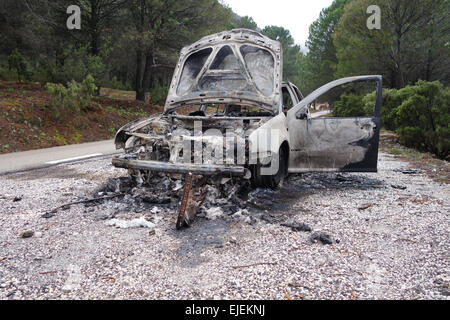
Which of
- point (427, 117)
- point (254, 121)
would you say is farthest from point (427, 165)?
point (254, 121)

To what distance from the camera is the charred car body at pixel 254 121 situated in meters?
4.50

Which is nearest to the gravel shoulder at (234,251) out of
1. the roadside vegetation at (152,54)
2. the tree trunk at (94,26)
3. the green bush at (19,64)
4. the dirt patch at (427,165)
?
the dirt patch at (427,165)

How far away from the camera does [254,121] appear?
4812 mm

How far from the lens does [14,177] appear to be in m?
5.89

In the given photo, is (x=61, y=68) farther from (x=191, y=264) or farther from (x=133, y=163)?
(x=191, y=264)

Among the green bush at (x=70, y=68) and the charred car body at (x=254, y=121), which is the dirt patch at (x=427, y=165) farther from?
the green bush at (x=70, y=68)

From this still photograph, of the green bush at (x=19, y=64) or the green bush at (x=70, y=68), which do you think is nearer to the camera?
the green bush at (x=70, y=68)

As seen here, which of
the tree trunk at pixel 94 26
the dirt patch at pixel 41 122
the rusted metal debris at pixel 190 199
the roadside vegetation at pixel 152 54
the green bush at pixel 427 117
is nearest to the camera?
the rusted metal debris at pixel 190 199

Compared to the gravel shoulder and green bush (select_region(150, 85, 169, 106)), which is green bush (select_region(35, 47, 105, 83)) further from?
the gravel shoulder

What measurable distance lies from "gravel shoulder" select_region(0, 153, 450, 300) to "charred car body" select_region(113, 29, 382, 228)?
0.62m
